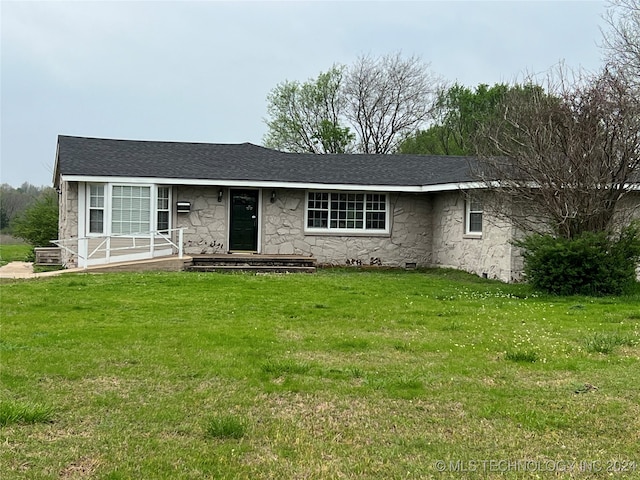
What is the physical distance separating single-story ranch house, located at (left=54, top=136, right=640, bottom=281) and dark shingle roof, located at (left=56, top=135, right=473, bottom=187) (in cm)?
4

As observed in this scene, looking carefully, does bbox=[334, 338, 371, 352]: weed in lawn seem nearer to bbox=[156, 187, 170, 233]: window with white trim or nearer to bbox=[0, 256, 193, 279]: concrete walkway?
bbox=[0, 256, 193, 279]: concrete walkway

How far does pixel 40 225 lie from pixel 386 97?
25047mm

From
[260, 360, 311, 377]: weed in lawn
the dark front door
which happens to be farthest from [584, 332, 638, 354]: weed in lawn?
the dark front door

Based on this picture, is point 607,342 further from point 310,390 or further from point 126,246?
point 126,246

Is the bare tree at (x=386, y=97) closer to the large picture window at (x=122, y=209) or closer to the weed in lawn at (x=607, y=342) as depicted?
the large picture window at (x=122, y=209)

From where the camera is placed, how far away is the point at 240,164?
17.8 meters

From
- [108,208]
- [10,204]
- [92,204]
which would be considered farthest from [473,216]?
[10,204]

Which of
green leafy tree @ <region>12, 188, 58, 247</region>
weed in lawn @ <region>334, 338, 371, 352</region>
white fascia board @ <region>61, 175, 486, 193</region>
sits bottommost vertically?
weed in lawn @ <region>334, 338, 371, 352</region>

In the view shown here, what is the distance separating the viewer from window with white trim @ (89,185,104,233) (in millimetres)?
15805

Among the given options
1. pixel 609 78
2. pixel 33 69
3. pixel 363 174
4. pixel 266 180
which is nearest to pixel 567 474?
pixel 609 78

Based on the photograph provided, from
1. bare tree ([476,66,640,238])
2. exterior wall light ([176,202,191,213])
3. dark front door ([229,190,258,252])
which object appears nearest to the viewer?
bare tree ([476,66,640,238])

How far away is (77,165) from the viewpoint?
15.6m

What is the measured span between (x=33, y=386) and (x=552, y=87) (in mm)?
11551

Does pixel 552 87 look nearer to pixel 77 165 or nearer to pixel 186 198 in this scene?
pixel 186 198
